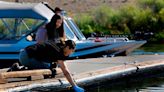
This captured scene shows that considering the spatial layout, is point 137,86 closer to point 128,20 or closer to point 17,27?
point 17,27

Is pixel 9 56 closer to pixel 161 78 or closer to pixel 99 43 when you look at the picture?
pixel 99 43

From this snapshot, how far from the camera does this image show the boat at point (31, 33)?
979 inches

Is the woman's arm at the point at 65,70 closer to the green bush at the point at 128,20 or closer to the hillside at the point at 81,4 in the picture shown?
the green bush at the point at 128,20

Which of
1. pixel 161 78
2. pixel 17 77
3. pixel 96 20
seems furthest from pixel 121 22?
pixel 17 77

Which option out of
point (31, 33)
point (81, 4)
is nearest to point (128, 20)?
point (81, 4)

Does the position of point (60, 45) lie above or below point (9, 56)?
below

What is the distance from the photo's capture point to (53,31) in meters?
14.0

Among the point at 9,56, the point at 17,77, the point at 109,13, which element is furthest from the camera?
the point at 109,13

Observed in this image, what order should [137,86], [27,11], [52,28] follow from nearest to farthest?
[52,28] < [137,86] < [27,11]

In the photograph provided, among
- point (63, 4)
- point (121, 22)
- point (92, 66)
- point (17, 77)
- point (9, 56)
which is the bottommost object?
point (17, 77)

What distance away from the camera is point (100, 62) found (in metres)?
20.8

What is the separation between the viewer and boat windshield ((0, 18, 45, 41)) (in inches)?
994

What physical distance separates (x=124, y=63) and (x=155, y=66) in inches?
50.1

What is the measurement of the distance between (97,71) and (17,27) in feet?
27.0
